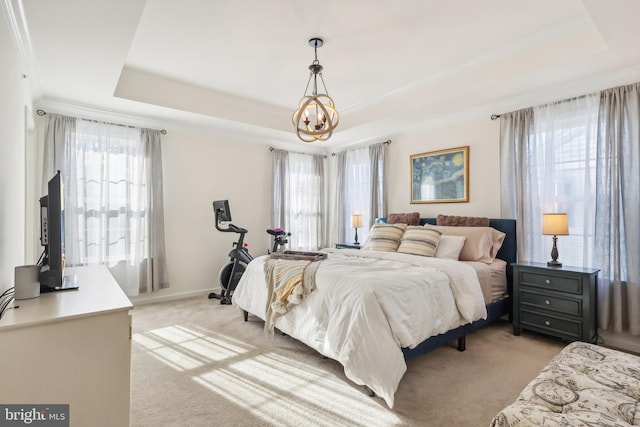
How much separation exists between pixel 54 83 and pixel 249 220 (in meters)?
2.99

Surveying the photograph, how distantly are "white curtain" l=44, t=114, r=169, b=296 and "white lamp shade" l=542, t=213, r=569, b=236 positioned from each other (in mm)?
4627

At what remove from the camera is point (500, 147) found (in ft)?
12.5

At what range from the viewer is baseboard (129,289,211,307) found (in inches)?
167

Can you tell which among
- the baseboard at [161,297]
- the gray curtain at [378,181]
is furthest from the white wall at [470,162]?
the baseboard at [161,297]

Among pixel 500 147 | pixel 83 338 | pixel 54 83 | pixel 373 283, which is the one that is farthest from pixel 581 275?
pixel 54 83

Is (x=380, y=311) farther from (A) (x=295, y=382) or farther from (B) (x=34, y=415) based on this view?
(B) (x=34, y=415)

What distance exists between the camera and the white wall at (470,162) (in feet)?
12.8

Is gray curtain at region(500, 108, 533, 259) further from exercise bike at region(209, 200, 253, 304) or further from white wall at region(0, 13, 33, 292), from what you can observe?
white wall at region(0, 13, 33, 292)

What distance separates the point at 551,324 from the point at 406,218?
2.05 m

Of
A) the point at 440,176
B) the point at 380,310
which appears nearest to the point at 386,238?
the point at 440,176

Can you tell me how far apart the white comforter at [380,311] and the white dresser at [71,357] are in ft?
4.33

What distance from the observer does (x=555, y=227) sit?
2.97 m

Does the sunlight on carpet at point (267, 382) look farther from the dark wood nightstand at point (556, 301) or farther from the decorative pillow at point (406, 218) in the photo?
the decorative pillow at point (406, 218)

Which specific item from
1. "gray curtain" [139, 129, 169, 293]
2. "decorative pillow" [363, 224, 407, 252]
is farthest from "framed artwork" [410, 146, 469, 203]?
"gray curtain" [139, 129, 169, 293]
